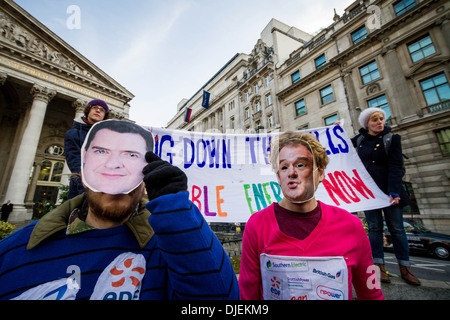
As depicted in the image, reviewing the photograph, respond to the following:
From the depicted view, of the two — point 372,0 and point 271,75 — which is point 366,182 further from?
point 271,75

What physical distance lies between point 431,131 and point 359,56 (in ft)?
27.5

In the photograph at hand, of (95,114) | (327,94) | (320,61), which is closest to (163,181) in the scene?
(95,114)

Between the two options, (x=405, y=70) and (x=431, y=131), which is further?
(x=405, y=70)

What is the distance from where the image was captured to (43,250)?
87 cm

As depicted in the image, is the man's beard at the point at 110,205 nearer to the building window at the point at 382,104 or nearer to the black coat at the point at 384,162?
the black coat at the point at 384,162

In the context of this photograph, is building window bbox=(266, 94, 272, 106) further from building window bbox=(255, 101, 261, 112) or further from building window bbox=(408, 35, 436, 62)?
building window bbox=(408, 35, 436, 62)

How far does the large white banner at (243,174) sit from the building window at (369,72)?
56.6ft

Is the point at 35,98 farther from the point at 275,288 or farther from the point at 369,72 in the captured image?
the point at 369,72

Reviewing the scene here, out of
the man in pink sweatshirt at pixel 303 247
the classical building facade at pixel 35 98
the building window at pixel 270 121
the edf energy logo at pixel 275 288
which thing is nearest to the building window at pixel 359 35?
the building window at pixel 270 121

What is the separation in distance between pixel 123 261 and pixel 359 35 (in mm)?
23229

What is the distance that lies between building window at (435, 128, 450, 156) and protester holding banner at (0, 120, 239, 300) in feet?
59.4

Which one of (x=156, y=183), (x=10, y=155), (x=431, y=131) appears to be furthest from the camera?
(x=10, y=155)

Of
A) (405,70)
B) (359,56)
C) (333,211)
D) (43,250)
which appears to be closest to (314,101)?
(359,56)

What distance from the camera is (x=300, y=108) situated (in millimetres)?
20516
